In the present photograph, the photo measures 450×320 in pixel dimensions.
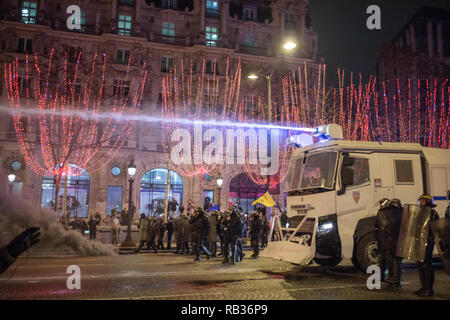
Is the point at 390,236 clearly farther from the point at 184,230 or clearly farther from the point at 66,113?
the point at 66,113

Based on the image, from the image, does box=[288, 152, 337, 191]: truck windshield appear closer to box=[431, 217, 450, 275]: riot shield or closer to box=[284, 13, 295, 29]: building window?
box=[431, 217, 450, 275]: riot shield

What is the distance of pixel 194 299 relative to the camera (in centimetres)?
652

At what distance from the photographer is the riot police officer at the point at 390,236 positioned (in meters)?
7.84

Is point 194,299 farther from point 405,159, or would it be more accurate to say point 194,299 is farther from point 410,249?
point 405,159

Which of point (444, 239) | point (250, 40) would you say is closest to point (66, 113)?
point (250, 40)

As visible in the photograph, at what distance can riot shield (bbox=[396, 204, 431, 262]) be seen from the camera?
7.14 m

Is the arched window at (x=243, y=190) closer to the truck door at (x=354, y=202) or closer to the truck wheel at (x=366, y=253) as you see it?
the truck door at (x=354, y=202)

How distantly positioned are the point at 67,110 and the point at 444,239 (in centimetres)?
2671

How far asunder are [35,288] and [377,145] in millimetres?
8724

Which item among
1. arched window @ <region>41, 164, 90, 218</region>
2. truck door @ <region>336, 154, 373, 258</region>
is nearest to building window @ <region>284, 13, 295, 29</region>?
arched window @ <region>41, 164, 90, 218</region>

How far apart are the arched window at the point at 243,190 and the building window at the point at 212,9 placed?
15.8 metres

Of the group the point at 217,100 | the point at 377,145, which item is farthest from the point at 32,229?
the point at 217,100

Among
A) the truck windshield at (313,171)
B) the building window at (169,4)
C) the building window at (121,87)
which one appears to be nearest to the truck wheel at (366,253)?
the truck windshield at (313,171)

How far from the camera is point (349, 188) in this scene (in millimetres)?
9461
